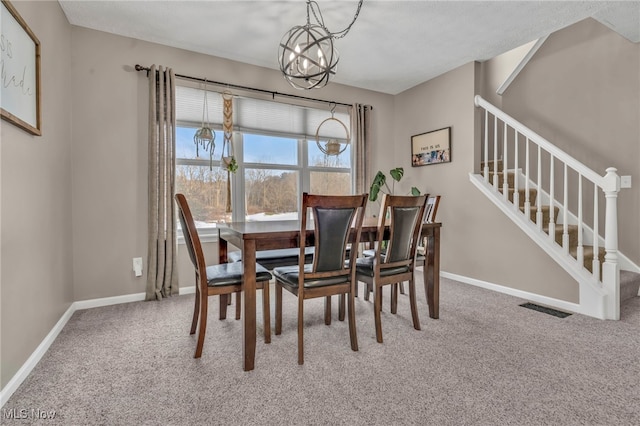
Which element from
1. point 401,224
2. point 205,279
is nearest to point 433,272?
point 401,224

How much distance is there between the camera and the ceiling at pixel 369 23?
2633mm

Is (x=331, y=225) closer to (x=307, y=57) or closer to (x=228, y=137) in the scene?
(x=307, y=57)

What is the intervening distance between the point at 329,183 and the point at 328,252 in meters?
2.47

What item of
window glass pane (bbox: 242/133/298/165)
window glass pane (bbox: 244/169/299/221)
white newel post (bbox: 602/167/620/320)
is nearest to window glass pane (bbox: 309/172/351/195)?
window glass pane (bbox: 244/169/299/221)

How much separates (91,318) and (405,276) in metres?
2.55

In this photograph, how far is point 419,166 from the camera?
4391mm

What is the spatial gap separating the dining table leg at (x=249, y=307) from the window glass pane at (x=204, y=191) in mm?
1727

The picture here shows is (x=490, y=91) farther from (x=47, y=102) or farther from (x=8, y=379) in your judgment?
(x=8, y=379)

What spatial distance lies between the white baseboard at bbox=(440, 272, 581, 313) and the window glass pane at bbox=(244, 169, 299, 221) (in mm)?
2163

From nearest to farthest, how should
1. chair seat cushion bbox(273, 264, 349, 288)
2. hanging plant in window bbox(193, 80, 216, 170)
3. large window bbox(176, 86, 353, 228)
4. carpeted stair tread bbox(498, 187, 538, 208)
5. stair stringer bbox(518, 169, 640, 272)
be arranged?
chair seat cushion bbox(273, 264, 349, 288) → stair stringer bbox(518, 169, 640, 272) → hanging plant in window bbox(193, 80, 216, 170) → large window bbox(176, 86, 353, 228) → carpeted stair tread bbox(498, 187, 538, 208)

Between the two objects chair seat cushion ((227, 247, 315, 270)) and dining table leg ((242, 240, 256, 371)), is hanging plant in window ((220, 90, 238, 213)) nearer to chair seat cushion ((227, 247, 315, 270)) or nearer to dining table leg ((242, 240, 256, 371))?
chair seat cushion ((227, 247, 315, 270))

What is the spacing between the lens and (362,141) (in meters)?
4.36

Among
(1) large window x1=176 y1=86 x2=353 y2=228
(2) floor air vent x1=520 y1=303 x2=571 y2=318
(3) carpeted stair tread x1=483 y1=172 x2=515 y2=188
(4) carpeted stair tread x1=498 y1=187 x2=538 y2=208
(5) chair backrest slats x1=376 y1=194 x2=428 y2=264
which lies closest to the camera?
(5) chair backrest slats x1=376 y1=194 x2=428 y2=264

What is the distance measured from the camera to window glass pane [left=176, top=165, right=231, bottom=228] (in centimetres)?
342
